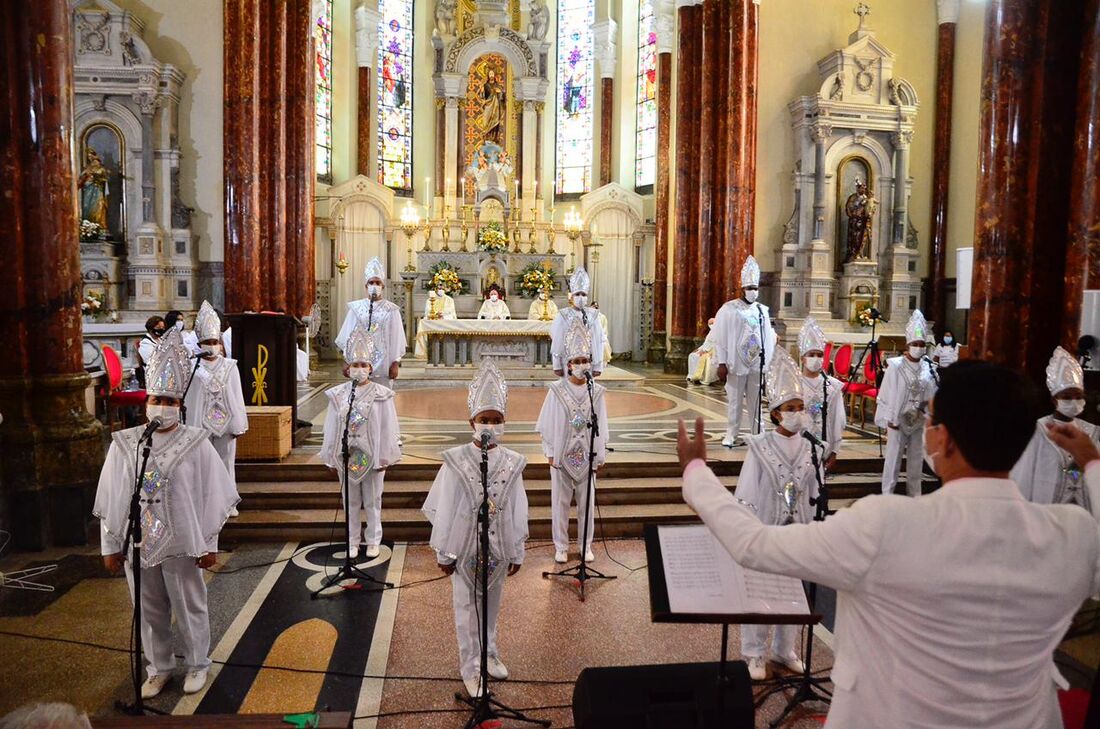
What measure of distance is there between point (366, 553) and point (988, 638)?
17.9 feet

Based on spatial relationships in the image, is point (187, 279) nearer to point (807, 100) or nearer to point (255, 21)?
point (255, 21)

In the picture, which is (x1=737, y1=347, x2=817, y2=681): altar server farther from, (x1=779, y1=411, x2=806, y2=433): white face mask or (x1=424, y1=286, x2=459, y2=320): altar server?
(x1=424, y1=286, x2=459, y2=320): altar server

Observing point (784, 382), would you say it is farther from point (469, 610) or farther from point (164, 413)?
point (164, 413)

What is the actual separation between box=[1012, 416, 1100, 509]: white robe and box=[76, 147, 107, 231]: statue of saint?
15.9 m

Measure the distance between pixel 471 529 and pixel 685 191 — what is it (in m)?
14.6

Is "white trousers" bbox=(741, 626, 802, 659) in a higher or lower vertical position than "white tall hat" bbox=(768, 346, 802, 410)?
lower

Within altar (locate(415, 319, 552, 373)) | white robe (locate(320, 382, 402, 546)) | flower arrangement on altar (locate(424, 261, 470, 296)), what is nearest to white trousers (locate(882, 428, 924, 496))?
white robe (locate(320, 382, 402, 546))

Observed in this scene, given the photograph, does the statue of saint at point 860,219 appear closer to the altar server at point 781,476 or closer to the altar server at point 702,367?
the altar server at point 702,367

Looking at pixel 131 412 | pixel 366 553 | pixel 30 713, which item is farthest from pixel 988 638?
pixel 131 412

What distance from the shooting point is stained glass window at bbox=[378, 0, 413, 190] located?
22.8m

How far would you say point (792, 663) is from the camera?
446cm

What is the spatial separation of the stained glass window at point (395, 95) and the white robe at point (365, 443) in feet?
59.3

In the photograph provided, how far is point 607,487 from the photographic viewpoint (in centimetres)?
759

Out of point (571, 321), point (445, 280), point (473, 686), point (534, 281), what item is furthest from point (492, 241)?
point (473, 686)
